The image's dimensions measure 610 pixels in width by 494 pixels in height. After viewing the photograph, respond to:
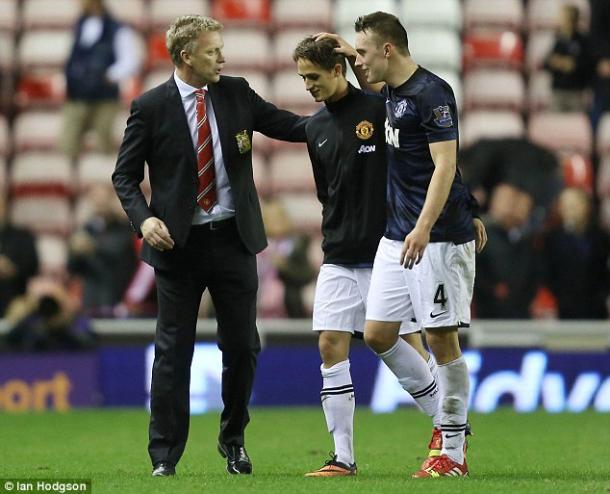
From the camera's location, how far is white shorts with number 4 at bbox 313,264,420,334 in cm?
727

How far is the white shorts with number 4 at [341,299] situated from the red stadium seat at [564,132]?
8.58 meters

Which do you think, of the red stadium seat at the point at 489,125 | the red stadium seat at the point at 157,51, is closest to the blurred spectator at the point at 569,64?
the red stadium seat at the point at 489,125

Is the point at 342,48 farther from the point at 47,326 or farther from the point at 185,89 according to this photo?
the point at 47,326

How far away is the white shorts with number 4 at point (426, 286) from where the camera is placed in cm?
689

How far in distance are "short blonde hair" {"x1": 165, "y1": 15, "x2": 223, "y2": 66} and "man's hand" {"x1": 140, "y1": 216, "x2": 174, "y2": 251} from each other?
0.82 metres

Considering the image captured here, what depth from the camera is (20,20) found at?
17.1 metres

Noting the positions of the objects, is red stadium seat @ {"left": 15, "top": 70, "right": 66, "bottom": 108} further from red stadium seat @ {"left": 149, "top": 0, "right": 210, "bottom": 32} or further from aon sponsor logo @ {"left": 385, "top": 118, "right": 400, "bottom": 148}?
aon sponsor logo @ {"left": 385, "top": 118, "right": 400, "bottom": 148}

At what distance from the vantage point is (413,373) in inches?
286

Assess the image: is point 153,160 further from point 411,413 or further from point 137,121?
point 411,413

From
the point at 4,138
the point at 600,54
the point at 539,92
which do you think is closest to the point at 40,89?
the point at 4,138

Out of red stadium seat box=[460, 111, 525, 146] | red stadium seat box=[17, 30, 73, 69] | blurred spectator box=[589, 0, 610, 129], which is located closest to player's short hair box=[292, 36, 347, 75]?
red stadium seat box=[460, 111, 525, 146]

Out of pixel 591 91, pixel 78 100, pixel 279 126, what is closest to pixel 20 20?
pixel 78 100

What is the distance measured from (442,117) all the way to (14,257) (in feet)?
23.6

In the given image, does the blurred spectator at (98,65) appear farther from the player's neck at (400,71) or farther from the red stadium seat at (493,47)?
the player's neck at (400,71)
